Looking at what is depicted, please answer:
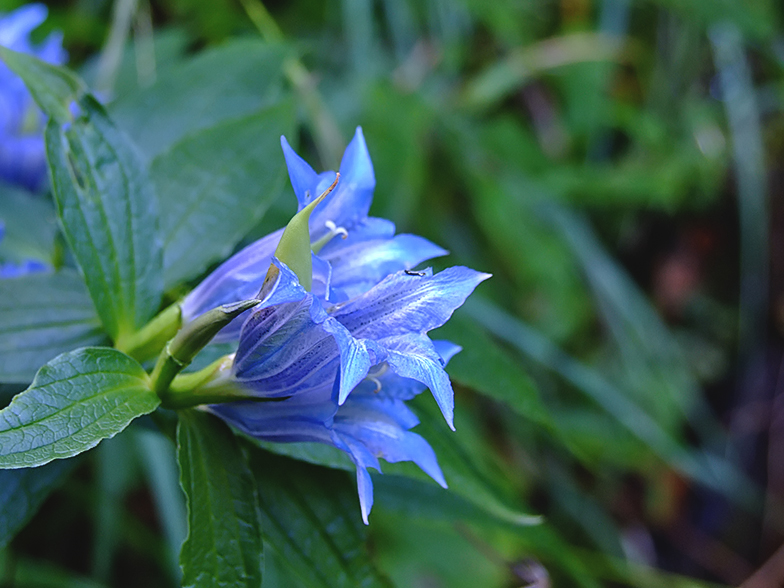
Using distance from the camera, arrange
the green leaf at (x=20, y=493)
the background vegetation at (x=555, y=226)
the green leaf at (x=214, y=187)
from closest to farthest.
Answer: the green leaf at (x=20, y=493) < the green leaf at (x=214, y=187) < the background vegetation at (x=555, y=226)

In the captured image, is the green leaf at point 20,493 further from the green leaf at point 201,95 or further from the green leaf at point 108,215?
the green leaf at point 201,95

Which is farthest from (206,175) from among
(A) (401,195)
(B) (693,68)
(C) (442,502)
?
(B) (693,68)

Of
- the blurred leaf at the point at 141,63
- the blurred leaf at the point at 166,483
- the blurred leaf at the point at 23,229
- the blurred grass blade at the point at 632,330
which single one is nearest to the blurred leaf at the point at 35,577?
the blurred leaf at the point at 166,483

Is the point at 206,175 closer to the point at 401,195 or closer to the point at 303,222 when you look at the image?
the point at 303,222

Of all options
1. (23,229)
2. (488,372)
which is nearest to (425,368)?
(488,372)

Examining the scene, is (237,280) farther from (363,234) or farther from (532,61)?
(532,61)
